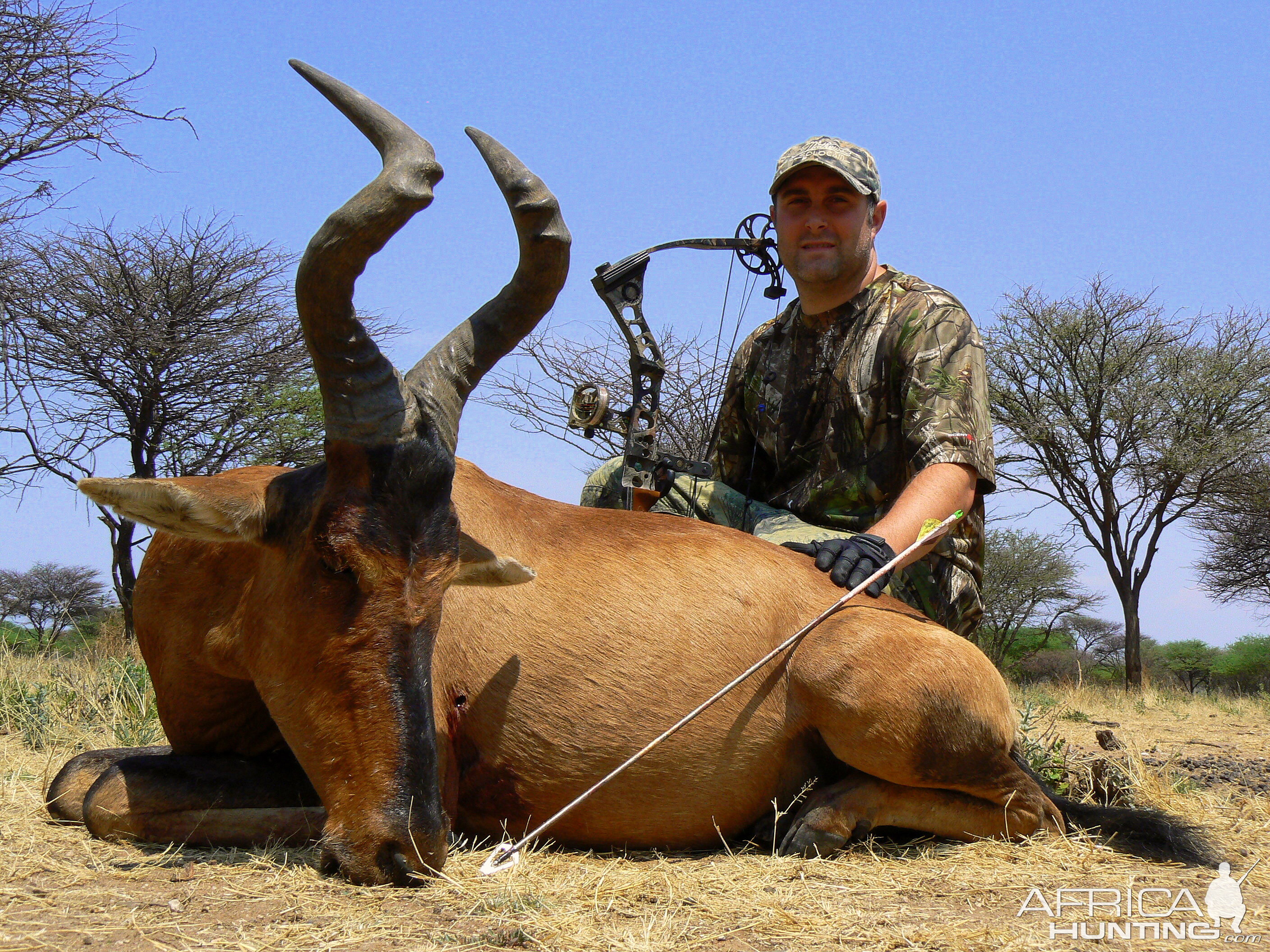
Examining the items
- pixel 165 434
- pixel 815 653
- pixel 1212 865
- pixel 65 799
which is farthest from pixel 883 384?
pixel 165 434

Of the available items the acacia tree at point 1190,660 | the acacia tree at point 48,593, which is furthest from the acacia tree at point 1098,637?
the acacia tree at point 48,593

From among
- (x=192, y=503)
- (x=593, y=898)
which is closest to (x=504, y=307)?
(x=192, y=503)

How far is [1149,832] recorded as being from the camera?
4391mm

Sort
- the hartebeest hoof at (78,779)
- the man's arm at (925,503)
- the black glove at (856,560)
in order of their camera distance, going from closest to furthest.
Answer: the hartebeest hoof at (78,779)
the black glove at (856,560)
the man's arm at (925,503)

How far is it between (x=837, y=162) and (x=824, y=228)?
0.37 meters

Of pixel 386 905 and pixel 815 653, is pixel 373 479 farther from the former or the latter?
pixel 815 653

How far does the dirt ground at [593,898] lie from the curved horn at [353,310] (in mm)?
1451

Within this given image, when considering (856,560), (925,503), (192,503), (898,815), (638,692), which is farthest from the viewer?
(925,503)

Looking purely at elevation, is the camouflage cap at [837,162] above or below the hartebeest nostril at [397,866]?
above

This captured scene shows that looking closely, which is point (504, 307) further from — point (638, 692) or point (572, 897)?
point (572, 897)

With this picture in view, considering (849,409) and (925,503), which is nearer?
(925,503)

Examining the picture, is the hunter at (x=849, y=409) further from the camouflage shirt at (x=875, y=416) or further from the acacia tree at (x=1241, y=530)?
the acacia tree at (x=1241, y=530)

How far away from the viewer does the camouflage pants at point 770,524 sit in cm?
581

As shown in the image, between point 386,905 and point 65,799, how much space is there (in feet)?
5.91
